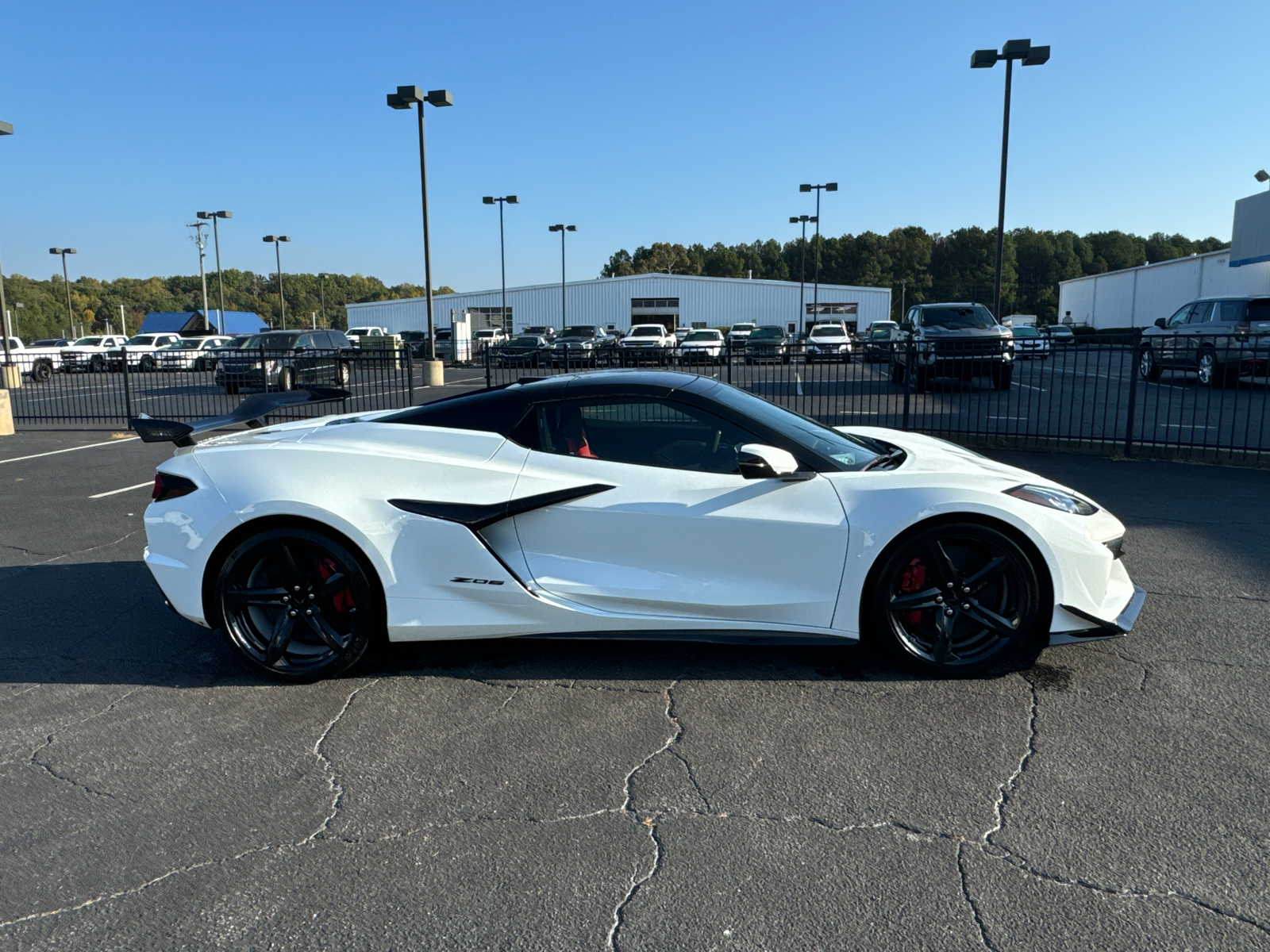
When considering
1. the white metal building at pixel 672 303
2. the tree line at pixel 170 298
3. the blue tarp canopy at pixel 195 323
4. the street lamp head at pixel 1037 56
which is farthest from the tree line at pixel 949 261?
the street lamp head at pixel 1037 56

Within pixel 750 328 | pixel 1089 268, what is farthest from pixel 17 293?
pixel 1089 268

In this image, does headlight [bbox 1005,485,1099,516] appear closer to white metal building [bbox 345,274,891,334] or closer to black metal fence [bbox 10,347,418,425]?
black metal fence [bbox 10,347,418,425]

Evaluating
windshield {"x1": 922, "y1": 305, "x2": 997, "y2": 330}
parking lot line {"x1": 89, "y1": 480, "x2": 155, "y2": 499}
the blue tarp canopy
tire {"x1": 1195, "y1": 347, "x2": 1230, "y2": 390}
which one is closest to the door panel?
parking lot line {"x1": 89, "y1": 480, "x2": 155, "y2": 499}

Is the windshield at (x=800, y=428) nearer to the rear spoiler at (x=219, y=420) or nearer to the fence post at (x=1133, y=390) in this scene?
the rear spoiler at (x=219, y=420)

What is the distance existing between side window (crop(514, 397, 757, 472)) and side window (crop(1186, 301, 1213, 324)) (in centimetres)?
2002

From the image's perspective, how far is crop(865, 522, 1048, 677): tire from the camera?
3875mm

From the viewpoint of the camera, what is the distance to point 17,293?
385 ft

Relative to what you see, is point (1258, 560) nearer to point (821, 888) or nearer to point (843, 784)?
point (843, 784)

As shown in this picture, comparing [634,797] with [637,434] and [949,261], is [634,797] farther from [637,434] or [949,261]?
[949,261]

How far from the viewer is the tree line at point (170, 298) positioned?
120 metres

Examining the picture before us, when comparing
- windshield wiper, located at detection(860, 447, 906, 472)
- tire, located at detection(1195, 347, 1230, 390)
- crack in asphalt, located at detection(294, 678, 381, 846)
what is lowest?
crack in asphalt, located at detection(294, 678, 381, 846)

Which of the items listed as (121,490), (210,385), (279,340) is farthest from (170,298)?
(121,490)

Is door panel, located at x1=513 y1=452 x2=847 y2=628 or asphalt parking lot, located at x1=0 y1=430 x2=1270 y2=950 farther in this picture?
door panel, located at x1=513 y1=452 x2=847 y2=628

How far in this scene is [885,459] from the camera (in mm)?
4352
